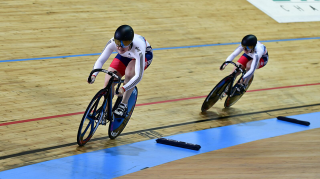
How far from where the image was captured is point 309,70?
7.50 m

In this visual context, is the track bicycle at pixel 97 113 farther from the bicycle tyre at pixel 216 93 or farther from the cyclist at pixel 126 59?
the bicycle tyre at pixel 216 93

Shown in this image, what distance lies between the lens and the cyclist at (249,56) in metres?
5.08

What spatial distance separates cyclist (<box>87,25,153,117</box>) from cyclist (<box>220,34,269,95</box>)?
58.7 inches

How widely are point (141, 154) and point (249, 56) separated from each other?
237cm

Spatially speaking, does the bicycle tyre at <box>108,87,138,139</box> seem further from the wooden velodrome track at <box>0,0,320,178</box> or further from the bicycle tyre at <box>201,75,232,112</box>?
the bicycle tyre at <box>201,75,232,112</box>

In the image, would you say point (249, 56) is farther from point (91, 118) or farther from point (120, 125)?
point (91, 118)

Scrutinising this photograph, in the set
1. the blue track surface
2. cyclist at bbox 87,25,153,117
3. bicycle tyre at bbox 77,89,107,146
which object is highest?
cyclist at bbox 87,25,153,117

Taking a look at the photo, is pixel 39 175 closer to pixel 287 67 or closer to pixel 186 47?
pixel 186 47

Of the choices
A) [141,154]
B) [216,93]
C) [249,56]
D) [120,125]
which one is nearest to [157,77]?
[216,93]

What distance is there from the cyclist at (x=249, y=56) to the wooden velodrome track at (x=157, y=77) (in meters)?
0.38

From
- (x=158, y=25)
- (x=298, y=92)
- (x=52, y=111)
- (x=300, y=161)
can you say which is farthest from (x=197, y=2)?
(x=300, y=161)

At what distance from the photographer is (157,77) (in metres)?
6.16

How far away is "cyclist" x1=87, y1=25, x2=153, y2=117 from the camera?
356 centimetres

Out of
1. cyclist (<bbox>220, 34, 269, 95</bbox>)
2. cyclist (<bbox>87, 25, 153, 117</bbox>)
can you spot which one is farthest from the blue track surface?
cyclist (<bbox>220, 34, 269, 95</bbox>)
